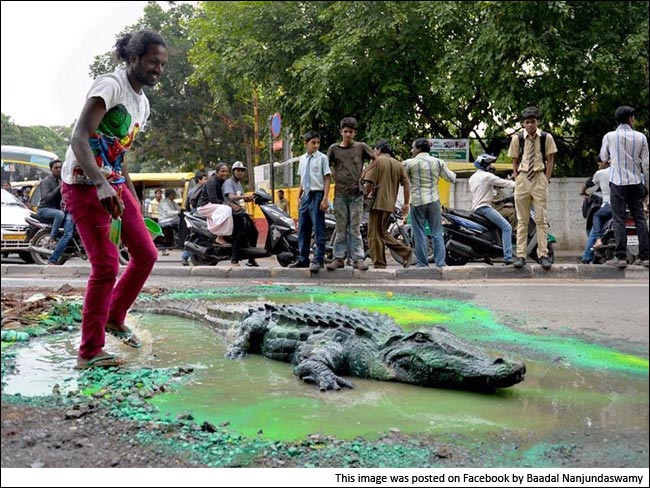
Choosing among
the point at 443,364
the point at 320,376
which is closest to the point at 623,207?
the point at 443,364

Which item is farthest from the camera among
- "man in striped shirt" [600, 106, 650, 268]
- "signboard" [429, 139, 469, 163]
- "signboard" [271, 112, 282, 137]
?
"signboard" [429, 139, 469, 163]

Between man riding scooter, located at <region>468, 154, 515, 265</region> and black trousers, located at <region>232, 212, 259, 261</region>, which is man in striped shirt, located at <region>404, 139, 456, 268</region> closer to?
man riding scooter, located at <region>468, 154, 515, 265</region>

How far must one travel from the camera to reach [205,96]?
1711 cm

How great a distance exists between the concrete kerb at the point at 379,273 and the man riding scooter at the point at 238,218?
61cm

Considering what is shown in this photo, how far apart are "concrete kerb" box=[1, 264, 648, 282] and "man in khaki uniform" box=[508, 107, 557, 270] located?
16 centimetres

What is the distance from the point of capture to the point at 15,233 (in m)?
10.4

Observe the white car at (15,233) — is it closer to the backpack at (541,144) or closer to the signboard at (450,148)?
the backpack at (541,144)

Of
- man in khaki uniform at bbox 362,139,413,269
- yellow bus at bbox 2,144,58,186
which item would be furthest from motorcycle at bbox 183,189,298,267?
yellow bus at bbox 2,144,58,186

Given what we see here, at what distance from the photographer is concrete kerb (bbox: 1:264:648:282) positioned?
24.3ft

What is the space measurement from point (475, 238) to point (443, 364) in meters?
5.56

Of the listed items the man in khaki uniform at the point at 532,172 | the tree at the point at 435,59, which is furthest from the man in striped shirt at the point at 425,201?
the tree at the point at 435,59

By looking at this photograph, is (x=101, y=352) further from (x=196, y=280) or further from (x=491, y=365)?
(x=196, y=280)

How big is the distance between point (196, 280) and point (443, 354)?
5356mm

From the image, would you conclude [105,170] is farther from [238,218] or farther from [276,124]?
[276,124]
